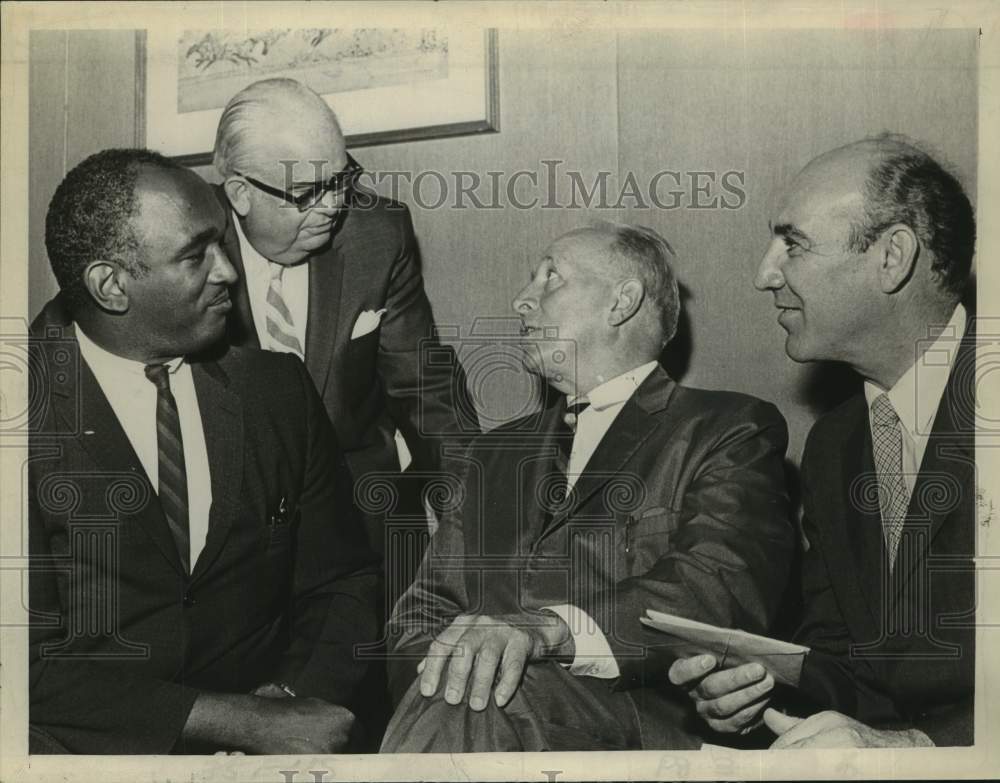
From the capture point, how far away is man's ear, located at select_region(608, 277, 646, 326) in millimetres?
4984

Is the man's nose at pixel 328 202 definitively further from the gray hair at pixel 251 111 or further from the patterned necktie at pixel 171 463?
the patterned necktie at pixel 171 463

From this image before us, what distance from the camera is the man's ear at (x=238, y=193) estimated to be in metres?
5.00

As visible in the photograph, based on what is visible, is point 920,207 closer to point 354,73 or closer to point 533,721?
point 354,73

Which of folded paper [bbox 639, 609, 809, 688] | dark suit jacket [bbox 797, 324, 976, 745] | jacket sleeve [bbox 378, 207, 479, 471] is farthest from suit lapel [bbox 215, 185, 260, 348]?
dark suit jacket [bbox 797, 324, 976, 745]

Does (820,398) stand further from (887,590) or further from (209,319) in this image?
(209,319)

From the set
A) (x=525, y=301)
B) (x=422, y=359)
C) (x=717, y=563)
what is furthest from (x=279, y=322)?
(x=717, y=563)

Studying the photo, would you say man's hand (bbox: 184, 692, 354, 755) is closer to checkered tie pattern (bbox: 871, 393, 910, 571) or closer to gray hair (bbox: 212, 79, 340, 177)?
gray hair (bbox: 212, 79, 340, 177)

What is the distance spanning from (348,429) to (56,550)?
43.7 inches

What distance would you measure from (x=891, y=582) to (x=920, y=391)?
70 centimetres

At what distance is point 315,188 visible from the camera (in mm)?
5016

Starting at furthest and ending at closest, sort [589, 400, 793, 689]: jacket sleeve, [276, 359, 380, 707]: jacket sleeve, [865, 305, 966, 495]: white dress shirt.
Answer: [865, 305, 966, 495]: white dress shirt, [276, 359, 380, 707]: jacket sleeve, [589, 400, 793, 689]: jacket sleeve

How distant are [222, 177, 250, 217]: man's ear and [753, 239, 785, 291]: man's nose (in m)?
1.86

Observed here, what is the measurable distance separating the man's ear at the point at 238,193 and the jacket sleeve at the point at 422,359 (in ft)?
1.82

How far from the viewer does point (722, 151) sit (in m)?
5.11
